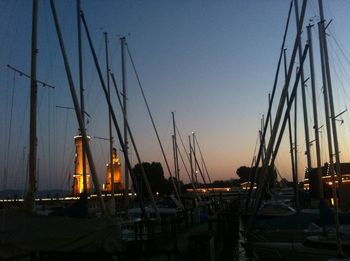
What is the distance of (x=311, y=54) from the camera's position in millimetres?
23375

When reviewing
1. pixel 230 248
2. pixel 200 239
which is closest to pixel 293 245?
pixel 230 248

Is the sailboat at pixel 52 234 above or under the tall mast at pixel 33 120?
under

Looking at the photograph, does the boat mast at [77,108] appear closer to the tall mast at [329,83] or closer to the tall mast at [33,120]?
the tall mast at [33,120]

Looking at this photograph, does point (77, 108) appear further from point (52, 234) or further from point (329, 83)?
point (329, 83)

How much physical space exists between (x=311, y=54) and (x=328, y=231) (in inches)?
416

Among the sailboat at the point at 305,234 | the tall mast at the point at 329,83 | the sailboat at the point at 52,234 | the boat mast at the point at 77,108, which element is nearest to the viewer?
the sailboat at the point at 52,234

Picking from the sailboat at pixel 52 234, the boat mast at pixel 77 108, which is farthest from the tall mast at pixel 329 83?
the sailboat at pixel 52 234

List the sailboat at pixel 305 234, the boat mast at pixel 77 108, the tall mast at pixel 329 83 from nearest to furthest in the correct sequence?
the sailboat at pixel 305 234, the boat mast at pixel 77 108, the tall mast at pixel 329 83

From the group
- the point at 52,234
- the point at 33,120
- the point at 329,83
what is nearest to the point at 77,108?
the point at 33,120

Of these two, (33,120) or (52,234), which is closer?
(52,234)

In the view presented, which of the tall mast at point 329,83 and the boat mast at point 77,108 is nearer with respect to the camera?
the boat mast at point 77,108

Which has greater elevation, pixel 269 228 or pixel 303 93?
pixel 303 93

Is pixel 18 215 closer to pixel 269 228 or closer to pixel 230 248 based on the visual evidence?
pixel 230 248

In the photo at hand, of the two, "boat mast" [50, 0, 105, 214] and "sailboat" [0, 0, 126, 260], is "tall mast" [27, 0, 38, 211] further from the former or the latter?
"sailboat" [0, 0, 126, 260]
